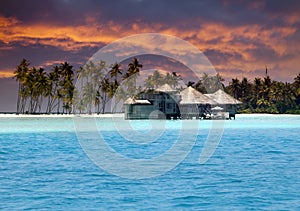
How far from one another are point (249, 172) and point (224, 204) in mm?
4549

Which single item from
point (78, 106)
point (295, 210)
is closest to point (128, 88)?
point (78, 106)

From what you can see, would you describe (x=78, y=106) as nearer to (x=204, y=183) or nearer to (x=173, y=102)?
(x=173, y=102)

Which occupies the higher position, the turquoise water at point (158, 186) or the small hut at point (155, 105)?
the small hut at point (155, 105)

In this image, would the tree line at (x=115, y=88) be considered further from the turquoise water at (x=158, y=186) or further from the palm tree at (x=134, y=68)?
the turquoise water at (x=158, y=186)

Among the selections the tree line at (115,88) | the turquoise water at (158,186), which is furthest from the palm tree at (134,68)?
the turquoise water at (158,186)

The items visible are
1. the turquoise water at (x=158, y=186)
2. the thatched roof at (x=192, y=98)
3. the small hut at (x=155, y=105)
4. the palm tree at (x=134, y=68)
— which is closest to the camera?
the turquoise water at (x=158, y=186)

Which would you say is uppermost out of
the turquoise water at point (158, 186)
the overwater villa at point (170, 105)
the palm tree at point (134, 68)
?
the palm tree at point (134, 68)

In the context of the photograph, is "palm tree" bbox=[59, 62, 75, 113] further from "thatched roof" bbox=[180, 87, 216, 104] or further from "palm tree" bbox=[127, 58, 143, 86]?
"thatched roof" bbox=[180, 87, 216, 104]

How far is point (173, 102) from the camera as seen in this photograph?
58656 millimetres

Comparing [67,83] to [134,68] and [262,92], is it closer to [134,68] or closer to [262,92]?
[134,68]

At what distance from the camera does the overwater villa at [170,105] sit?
5816 centimetres

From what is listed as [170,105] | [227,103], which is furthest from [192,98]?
[227,103]

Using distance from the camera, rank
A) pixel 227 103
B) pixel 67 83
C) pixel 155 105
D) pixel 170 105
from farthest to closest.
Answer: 1. pixel 67 83
2. pixel 227 103
3. pixel 170 105
4. pixel 155 105

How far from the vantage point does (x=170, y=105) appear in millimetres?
58688
